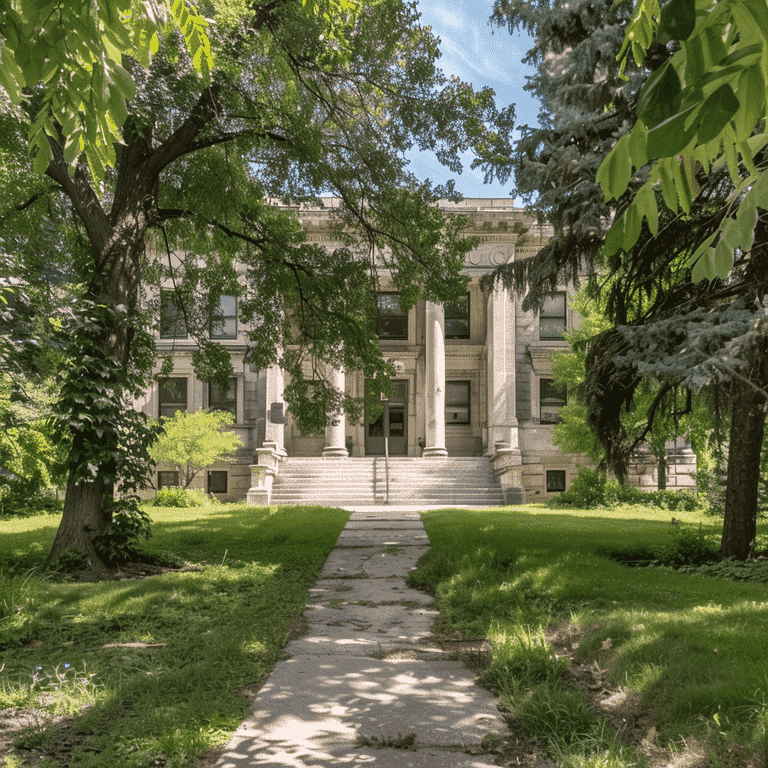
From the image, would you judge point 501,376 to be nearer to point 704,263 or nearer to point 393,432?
point 393,432

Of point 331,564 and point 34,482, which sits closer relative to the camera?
point 331,564

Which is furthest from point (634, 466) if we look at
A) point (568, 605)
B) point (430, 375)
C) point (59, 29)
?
point (59, 29)

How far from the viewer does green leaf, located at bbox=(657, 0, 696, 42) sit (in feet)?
4.70

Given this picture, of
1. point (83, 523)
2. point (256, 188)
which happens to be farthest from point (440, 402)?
point (83, 523)

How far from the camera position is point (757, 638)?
17.1 ft

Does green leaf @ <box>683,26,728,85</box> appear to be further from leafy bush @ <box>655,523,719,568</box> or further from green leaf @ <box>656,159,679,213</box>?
leafy bush @ <box>655,523,719,568</box>

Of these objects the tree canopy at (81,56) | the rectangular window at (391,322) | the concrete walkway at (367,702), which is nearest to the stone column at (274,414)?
the rectangular window at (391,322)

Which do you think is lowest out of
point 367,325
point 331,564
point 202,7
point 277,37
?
point 331,564

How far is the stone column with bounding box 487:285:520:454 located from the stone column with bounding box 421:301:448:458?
2194mm

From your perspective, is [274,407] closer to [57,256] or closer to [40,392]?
[40,392]

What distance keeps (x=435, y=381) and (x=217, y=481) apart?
10.2 m

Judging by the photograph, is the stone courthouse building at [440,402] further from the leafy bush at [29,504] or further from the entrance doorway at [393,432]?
the leafy bush at [29,504]

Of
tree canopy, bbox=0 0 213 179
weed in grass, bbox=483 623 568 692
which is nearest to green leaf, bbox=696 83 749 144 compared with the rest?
tree canopy, bbox=0 0 213 179

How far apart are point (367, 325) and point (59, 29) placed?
11036mm
